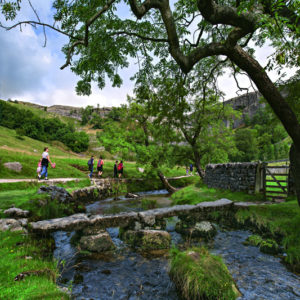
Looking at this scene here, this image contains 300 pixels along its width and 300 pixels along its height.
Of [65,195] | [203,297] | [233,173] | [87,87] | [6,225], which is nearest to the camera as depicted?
[203,297]

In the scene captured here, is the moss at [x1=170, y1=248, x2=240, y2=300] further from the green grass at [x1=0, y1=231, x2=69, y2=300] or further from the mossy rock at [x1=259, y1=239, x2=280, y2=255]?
the mossy rock at [x1=259, y1=239, x2=280, y2=255]

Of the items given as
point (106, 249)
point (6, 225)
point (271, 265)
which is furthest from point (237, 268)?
point (6, 225)

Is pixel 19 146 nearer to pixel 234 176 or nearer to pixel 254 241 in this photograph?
pixel 234 176

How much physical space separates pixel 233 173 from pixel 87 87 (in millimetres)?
12179

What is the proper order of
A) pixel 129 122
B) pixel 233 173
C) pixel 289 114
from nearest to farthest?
pixel 289 114
pixel 233 173
pixel 129 122

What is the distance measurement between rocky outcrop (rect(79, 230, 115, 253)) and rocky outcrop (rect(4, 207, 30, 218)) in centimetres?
330

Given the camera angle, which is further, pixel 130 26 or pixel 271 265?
pixel 130 26

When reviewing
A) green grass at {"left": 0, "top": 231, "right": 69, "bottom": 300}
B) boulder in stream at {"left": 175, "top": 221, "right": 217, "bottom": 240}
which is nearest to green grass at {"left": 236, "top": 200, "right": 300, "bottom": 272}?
boulder in stream at {"left": 175, "top": 221, "right": 217, "bottom": 240}

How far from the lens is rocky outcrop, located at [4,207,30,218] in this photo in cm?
762

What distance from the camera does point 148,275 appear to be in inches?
192

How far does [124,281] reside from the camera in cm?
463

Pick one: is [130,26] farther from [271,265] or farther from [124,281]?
[271,265]

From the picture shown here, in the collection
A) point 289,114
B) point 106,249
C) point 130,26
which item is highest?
point 130,26

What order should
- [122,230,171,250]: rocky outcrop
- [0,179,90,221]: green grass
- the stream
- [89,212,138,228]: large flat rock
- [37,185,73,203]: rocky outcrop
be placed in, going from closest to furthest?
1. the stream
2. [122,230,171,250]: rocky outcrop
3. [89,212,138,228]: large flat rock
4. [0,179,90,221]: green grass
5. [37,185,73,203]: rocky outcrop
